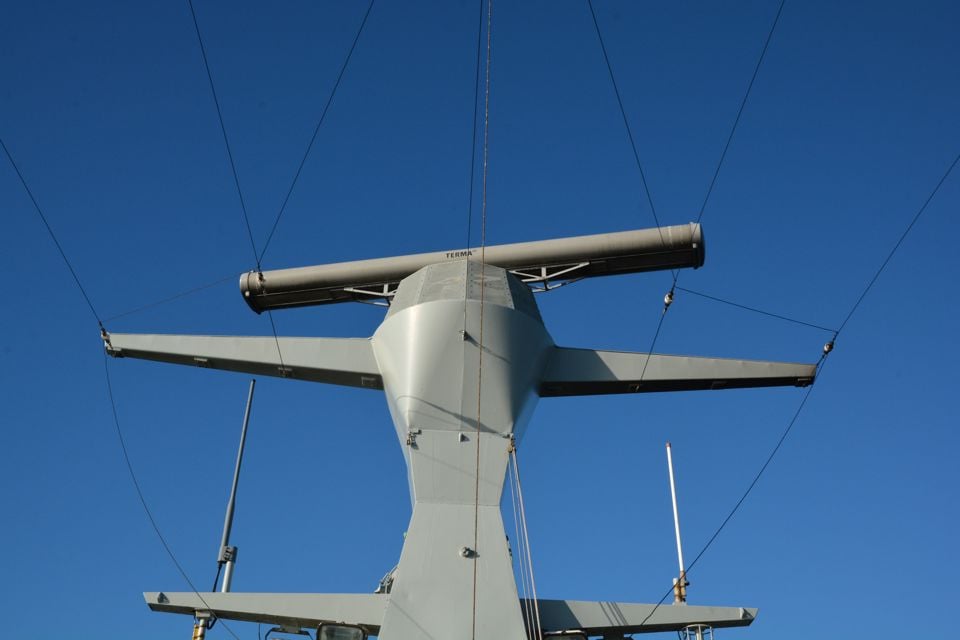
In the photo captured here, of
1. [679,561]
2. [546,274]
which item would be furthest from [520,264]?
[679,561]

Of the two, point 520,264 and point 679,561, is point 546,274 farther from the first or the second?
point 679,561

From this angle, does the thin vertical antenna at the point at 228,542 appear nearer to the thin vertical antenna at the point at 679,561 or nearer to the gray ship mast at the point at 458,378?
the gray ship mast at the point at 458,378

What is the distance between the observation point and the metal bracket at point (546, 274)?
1361 centimetres

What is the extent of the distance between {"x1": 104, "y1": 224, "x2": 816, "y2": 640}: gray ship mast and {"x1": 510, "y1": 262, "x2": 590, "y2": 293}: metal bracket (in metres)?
0.02

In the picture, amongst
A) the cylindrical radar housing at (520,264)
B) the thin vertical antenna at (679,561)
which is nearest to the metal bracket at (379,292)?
the cylindrical radar housing at (520,264)

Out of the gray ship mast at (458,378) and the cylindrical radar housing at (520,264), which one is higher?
the cylindrical radar housing at (520,264)

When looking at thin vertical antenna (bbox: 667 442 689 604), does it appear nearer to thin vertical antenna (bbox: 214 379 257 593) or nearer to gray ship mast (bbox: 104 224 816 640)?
gray ship mast (bbox: 104 224 816 640)

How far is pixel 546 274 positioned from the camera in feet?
44.8

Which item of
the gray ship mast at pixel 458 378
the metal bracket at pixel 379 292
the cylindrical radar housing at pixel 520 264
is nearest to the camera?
the gray ship mast at pixel 458 378

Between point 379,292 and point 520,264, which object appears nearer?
point 520,264

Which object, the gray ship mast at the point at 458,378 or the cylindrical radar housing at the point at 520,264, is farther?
the cylindrical radar housing at the point at 520,264

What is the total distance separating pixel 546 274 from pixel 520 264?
0.42 meters

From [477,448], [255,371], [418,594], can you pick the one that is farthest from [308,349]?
[418,594]

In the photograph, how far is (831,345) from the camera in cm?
1236
